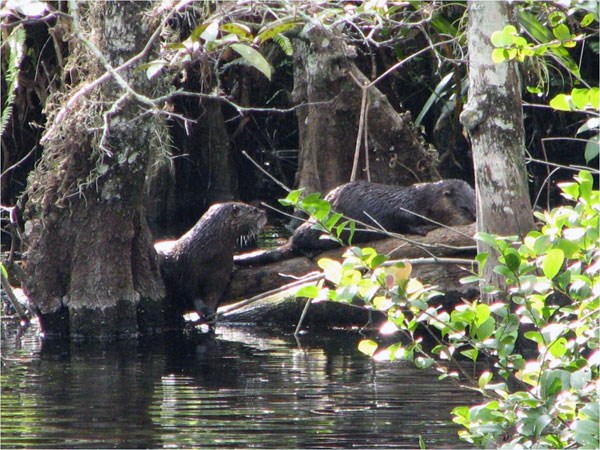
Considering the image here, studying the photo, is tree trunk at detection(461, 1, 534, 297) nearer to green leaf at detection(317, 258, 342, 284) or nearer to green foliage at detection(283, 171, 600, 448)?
Answer: green foliage at detection(283, 171, 600, 448)

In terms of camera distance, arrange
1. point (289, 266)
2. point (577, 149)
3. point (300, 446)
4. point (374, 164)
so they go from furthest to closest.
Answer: point (577, 149) < point (374, 164) < point (289, 266) < point (300, 446)

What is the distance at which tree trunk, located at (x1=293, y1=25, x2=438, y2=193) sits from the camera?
8805 mm

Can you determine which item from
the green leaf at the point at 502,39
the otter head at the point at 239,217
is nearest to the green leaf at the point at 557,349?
the green leaf at the point at 502,39

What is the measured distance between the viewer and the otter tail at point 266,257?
7.77 meters

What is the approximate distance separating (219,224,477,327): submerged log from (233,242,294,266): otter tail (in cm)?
5

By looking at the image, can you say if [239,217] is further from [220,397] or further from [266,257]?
[220,397]

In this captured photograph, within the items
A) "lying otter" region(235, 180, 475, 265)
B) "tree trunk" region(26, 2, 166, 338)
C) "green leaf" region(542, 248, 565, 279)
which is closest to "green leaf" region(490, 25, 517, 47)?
"green leaf" region(542, 248, 565, 279)

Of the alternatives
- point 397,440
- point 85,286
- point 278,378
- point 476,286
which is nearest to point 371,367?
point 278,378

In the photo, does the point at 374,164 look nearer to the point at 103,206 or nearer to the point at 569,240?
the point at 103,206

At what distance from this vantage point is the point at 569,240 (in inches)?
93.3

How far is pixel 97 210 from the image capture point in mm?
7129

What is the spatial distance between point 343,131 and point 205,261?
7.04 ft

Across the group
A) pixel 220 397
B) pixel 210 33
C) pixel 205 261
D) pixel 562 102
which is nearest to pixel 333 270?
pixel 562 102

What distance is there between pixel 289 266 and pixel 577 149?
21.7ft
